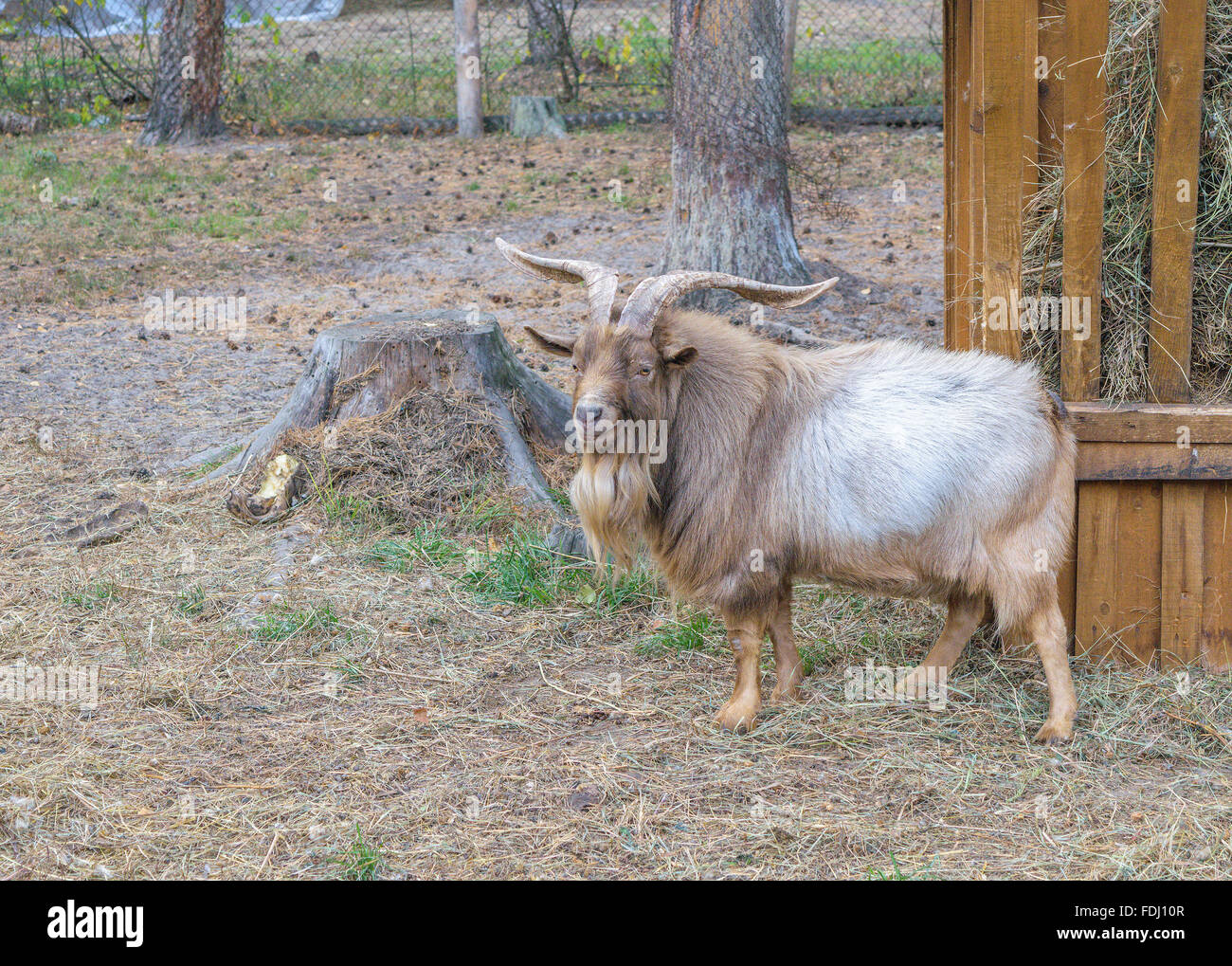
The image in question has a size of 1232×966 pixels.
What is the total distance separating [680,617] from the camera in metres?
5.01

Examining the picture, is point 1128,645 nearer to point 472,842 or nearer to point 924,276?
point 472,842

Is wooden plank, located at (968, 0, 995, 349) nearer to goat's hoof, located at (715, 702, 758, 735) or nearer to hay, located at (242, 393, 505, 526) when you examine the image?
goat's hoof, located at (715, 702, 758, 735)

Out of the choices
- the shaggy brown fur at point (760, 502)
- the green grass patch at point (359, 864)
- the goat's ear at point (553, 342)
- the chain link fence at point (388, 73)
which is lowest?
the green grass patch at point (359, 864)

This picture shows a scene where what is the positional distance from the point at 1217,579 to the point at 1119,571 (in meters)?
0.34

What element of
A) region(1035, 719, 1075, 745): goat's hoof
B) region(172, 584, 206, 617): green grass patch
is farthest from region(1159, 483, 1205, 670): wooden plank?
region(172, 584, 206, 617): green grass patch

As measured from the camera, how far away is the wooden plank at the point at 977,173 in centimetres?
429

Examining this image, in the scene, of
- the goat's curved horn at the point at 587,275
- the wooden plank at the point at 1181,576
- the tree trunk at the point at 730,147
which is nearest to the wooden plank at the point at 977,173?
the wooden plank at the point at 1181,576

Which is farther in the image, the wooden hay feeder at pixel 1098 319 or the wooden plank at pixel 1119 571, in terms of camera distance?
the wooden plank at pixel 1119 571

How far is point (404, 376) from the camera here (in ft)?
20.1

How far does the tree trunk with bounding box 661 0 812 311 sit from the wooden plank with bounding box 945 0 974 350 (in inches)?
115

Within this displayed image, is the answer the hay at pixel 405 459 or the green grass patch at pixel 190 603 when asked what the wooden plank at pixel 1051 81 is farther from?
the green grass patch at pixel 190 603

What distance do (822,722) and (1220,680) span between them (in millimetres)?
1463

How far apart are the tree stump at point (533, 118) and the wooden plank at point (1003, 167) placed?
9992 millimetres

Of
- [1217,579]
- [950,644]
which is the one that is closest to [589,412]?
[950,644]
